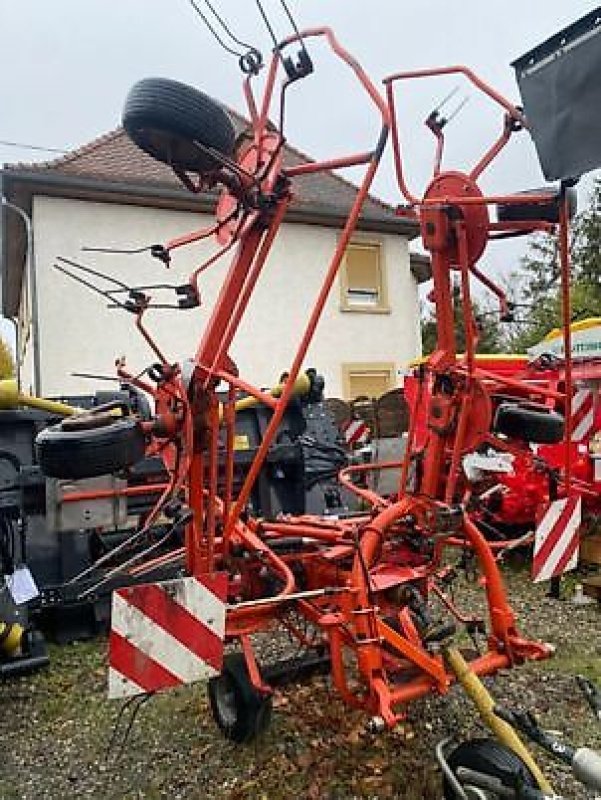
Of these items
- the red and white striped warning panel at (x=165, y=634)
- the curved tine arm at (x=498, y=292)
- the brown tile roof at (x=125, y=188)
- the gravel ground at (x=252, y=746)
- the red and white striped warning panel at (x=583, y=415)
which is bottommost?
the gravel ground at (x=252, y=746)

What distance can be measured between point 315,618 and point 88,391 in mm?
9671

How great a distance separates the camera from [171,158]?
252cm

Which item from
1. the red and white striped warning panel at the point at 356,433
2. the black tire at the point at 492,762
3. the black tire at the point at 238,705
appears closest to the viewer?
the black tire at the point at 492,762

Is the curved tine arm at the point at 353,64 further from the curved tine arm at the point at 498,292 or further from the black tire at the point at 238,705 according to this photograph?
the black tire at the point at 238,705

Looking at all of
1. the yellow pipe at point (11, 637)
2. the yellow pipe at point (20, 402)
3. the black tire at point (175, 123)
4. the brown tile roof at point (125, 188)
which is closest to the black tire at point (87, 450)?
the black tire at point (175, 123)

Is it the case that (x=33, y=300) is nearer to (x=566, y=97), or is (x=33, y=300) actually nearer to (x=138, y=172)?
(x=138, y=172)

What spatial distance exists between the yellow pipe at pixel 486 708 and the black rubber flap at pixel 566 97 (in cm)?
177

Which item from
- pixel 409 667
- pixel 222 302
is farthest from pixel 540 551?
pixel 222 302

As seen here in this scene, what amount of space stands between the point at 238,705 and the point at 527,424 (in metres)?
1.74

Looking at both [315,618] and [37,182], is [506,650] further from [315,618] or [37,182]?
[37,182]

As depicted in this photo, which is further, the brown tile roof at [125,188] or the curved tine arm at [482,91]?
the brown tile roof at [125,188]

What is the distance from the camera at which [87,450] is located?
252cm

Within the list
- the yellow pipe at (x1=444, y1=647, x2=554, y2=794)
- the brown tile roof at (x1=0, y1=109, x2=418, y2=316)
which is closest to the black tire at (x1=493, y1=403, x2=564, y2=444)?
the yellow pipe at (x1=444, y1=647, x2=554, y2=794)

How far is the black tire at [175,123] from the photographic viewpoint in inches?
93.7
